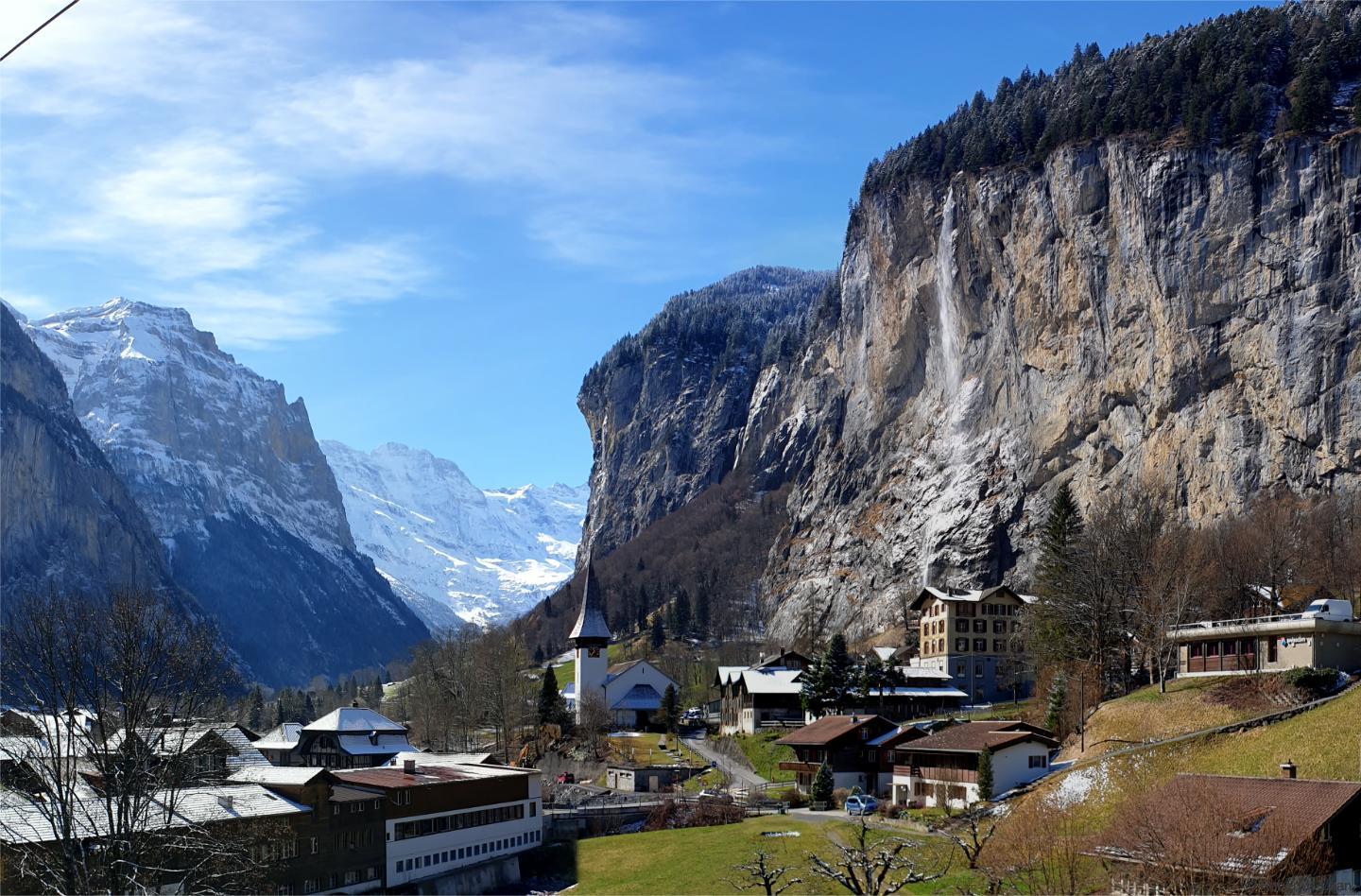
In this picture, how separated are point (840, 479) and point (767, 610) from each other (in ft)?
67.5

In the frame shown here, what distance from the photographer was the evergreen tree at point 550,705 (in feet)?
370

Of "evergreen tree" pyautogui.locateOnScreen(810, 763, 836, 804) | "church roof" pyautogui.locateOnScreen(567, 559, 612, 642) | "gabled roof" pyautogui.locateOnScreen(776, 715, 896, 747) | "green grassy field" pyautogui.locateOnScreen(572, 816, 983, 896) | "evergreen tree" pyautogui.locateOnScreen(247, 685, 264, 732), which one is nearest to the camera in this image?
"green grassy field" pyautogui.locateOnScreen(572, 816, 983, 896)

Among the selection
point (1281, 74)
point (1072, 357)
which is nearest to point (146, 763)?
point (1072, 357)

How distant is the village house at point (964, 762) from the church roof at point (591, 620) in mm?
62558

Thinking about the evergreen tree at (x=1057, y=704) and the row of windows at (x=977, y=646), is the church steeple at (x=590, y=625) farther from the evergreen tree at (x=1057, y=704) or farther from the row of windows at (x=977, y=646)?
the evergreen tree at (x=1057, y=704)

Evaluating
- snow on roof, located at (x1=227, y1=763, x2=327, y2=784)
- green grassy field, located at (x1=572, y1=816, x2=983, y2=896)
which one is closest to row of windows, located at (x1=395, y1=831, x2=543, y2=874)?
green grassy field, located at (x1=572, y1=816, x2=983, y2=896)

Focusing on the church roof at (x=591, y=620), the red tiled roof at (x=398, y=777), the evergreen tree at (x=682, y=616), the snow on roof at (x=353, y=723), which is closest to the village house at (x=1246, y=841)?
the red tiled roof at (x=398, y=777)

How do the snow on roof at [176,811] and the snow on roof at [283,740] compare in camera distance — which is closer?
the snow on roof at [176,811]

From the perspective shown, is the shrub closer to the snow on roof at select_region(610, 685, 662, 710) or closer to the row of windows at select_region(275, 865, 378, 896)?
the row of windows at select_region(275, 865, 378, 896)

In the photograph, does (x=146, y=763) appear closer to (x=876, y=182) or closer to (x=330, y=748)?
(x=330, y=748)

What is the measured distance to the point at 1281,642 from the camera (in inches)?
2514

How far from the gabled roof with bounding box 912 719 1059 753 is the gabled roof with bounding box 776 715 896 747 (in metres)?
7.38

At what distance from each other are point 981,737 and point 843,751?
13014mm

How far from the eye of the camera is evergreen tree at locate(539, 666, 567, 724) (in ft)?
370
